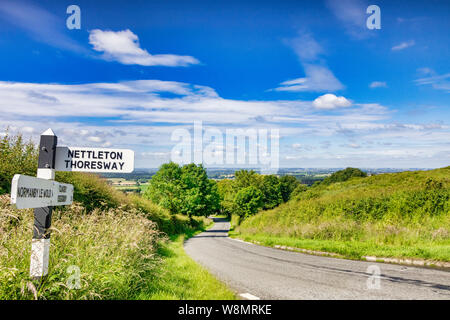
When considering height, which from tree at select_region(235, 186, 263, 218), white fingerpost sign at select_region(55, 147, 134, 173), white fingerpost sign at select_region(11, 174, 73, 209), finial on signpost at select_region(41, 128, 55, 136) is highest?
finial on signpost at select_region(41, 128, 55, 136)

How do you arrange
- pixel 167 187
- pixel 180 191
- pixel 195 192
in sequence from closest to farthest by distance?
pixel 167 187
pixel 180 191
pixel 195 192

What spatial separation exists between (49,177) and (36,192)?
621 millimetres

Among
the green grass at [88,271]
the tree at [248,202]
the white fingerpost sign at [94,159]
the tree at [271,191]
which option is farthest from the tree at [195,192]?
the tree at [271,191]

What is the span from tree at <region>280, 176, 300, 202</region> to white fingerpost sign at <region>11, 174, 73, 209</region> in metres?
96.6

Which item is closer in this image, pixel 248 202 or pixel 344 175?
pixel 248 202

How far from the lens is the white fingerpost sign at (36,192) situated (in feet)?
10.7

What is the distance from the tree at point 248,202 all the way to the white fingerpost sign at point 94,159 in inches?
2249

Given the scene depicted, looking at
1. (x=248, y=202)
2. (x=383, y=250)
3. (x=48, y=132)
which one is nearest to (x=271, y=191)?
(x=248, y=202)

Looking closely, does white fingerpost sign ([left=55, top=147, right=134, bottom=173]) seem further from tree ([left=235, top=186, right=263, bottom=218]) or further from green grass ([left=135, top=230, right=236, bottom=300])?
tree ([left=235, top=186, right=263, bottom=218])

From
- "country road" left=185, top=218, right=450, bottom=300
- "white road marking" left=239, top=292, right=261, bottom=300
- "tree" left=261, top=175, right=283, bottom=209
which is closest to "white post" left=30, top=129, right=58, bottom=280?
"white road marking" left=239, top=292, right=261, bottom=300

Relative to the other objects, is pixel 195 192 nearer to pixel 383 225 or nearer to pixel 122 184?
pixel 122 184

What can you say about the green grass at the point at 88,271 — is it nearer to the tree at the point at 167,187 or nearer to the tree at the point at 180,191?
the tree at the point at 180,191

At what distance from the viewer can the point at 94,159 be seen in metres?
4.50

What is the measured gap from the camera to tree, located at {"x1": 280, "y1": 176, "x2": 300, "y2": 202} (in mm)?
100363
